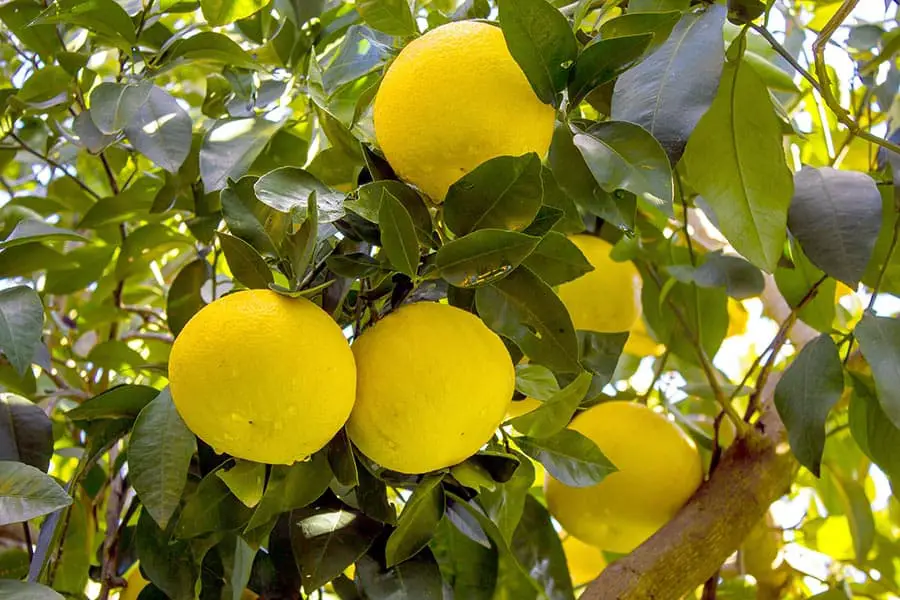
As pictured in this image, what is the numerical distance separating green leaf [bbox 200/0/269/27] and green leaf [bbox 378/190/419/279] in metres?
0.42

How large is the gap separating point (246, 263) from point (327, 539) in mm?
228

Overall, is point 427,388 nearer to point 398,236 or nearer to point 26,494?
point 398,236

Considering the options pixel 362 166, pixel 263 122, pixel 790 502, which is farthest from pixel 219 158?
pixel 790 502

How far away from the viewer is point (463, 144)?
1.95 feet

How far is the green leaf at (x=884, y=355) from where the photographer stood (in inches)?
29.2

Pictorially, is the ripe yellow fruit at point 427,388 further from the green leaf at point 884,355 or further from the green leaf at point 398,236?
the green leaf at point 884,355

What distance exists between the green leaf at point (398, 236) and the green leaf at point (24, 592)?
297 mm

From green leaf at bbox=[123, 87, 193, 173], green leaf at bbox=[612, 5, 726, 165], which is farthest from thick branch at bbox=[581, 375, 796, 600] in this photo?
green leaf at bbox=[123, 87, 193, 173]

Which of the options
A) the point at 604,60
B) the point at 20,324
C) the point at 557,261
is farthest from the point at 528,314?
the point at 20,324

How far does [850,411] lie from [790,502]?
2.63 feet

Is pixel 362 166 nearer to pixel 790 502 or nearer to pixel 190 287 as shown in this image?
pixel 190 287

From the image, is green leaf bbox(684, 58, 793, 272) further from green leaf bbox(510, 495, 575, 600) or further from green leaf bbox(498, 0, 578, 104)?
green leaf bbox(510, 495, 575, 600)

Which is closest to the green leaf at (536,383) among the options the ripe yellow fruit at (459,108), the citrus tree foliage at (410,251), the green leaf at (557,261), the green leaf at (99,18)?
the citrus tree foliage at (410,251)

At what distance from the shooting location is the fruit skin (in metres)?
0.56
